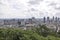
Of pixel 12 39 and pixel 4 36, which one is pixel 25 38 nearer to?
pixel 12 39

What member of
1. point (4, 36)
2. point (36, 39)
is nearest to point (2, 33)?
point (4, 36)

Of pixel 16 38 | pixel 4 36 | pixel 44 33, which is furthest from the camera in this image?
pixel 44 33

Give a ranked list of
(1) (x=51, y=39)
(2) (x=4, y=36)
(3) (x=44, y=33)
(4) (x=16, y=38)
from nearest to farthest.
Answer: (4) (x=16, y=38) → (2) (x=4, y=36) → (1) (x=51, y=39) → (3) (x=44, y=33)

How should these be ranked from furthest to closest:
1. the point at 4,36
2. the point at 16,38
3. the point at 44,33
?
the point at 44,33 → the point at 4,36 → the point at 16,38

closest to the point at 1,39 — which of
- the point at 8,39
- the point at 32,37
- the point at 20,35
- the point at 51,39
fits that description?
the point at 8,39

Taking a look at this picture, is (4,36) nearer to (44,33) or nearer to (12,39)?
(12,39)

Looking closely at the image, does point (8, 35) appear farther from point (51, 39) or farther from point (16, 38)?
point (51, 39)

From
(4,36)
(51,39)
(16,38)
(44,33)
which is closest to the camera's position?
(16,38)

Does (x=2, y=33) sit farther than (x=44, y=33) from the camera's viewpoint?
No

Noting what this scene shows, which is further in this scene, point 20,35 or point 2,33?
point 2,33
